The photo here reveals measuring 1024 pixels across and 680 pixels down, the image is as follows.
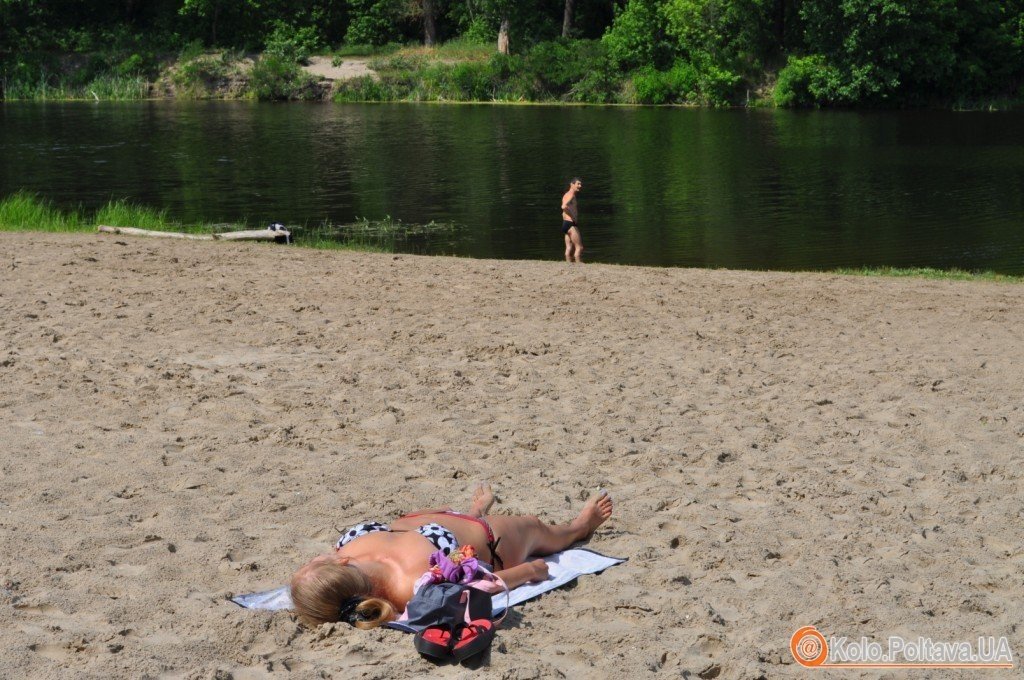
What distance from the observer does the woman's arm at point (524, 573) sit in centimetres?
512

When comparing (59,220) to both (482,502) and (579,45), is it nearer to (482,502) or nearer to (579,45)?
(482,502)

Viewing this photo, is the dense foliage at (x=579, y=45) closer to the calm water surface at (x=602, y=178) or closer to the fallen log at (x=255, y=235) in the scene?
the calm water surface at (x=602, y=178)

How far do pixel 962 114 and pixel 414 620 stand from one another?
1972 inches

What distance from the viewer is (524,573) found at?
5.20m

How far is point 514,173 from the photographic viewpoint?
95.9 ft

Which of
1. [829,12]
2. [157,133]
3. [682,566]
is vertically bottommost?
[682,566]

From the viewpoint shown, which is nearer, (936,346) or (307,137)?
(936,346)

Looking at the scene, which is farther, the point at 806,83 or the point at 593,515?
the point at 806,83

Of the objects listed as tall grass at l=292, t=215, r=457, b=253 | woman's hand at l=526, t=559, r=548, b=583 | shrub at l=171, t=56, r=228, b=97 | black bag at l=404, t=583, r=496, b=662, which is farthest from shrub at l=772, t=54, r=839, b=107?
black bag at l=404, t=583, r=496, b=662

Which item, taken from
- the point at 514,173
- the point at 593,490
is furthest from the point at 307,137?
the point at 593,490

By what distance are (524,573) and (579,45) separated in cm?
5606

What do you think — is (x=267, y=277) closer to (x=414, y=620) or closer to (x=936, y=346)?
(x=936, y=346)

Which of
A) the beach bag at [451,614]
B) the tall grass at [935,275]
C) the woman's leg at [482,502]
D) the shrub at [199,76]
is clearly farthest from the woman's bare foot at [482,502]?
the shrub at [199,76]

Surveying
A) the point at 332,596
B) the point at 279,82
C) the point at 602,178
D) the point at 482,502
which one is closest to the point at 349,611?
the point at 332,596
